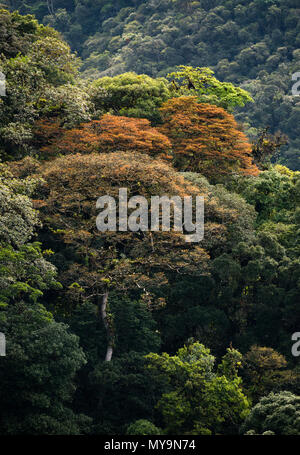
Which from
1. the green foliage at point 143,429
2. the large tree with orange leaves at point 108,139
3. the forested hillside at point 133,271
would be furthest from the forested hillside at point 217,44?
the green foliage at point 143,429

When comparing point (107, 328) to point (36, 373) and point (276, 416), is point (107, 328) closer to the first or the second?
point (36, 373)

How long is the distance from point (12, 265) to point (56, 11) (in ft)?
206

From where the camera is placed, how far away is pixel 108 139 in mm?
20844

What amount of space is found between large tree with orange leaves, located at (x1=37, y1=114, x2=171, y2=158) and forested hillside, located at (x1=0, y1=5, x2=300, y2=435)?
6cm

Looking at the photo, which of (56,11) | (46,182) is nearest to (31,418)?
(46,182)

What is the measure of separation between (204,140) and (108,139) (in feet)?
14.9

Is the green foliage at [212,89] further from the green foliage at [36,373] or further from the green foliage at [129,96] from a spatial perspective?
the green foliage at [36,373]

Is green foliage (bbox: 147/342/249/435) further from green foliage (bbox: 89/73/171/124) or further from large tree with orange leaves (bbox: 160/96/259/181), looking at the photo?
green foliage (bbox: 89/73/171/124)

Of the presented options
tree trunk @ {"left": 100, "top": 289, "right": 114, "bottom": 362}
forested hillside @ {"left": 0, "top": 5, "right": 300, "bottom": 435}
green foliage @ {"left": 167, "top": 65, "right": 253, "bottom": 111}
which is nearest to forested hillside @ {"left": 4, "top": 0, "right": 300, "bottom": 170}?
green foliage @ {"left": 167, "top": 65, "right": 253, "bottom": 111}

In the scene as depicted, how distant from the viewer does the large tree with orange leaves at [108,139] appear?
2106cm

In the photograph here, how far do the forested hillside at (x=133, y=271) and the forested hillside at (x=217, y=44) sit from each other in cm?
3167

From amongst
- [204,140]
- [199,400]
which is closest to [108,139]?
[204,140]

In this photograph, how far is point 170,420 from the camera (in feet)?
56.2

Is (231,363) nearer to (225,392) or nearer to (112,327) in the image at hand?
(225,392)
